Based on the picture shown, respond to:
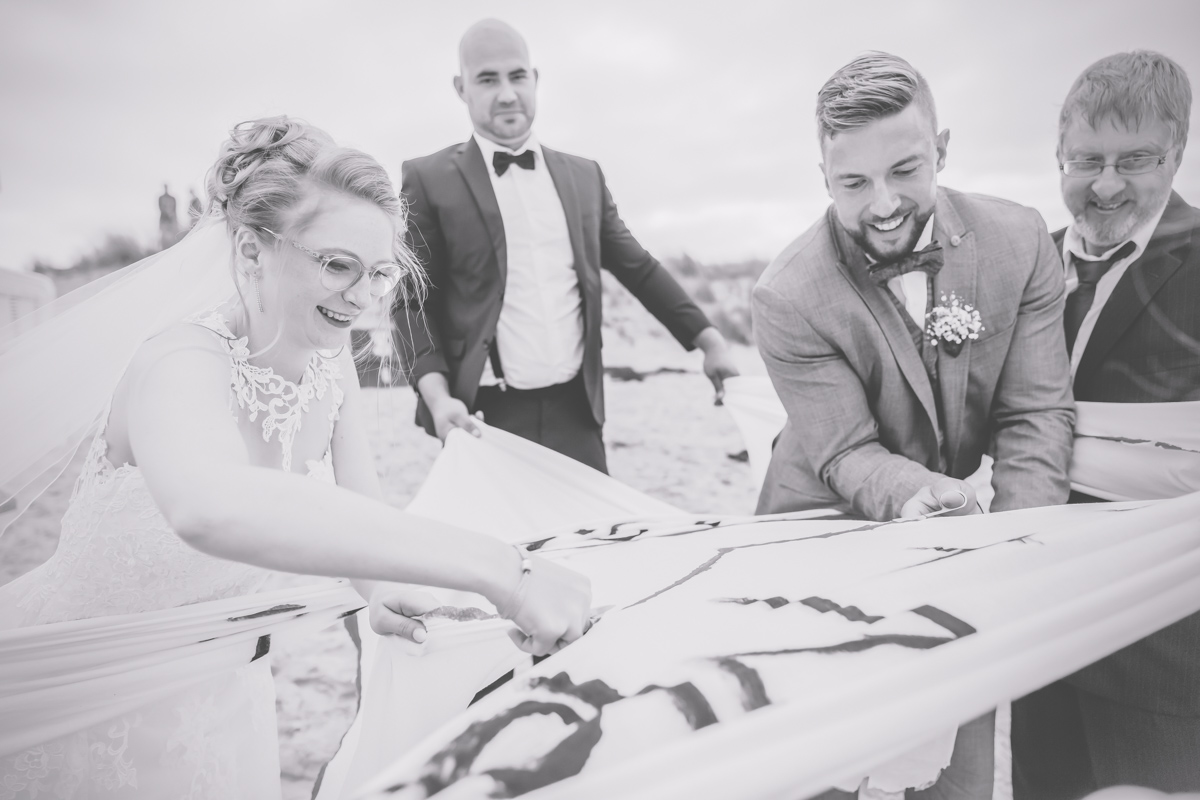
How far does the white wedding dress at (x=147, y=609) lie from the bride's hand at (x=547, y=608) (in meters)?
0.54

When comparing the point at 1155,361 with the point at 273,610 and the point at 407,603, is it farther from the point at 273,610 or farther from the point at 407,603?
the point at 273,610

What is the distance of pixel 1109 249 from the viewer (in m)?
1.66

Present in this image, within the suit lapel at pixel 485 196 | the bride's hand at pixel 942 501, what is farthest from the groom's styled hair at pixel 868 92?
the suit lapel at pixel 485 196

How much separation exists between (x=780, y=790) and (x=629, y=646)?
0.24 meters

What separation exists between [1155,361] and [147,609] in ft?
6.35

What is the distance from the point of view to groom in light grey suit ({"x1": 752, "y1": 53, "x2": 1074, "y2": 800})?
150cm

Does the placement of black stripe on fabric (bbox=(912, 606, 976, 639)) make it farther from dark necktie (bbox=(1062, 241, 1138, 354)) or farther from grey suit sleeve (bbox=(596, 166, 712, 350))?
grey suit sleeve (bbox=(596, 166, 712, 350))

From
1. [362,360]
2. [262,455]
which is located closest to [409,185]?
[362,360]

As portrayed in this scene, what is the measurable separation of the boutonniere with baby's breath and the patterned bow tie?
0.07 metres

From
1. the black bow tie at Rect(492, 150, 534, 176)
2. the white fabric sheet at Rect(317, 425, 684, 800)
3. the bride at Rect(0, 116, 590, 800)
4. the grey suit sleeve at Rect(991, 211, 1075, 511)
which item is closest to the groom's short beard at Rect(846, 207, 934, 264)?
the grey suit sleeve at Rect(991, 211, 1075, 511)

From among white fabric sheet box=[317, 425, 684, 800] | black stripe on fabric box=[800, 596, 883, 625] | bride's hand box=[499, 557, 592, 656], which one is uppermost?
bride's hand box=[499, 557, 592, 656]

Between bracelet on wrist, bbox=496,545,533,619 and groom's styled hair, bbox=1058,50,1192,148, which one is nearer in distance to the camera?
bracelet on wrist, bbox=496,545,533,619

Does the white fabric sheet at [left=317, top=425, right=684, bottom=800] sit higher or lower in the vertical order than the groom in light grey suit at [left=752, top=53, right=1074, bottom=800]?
lower

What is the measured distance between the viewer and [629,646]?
963 millimetres
